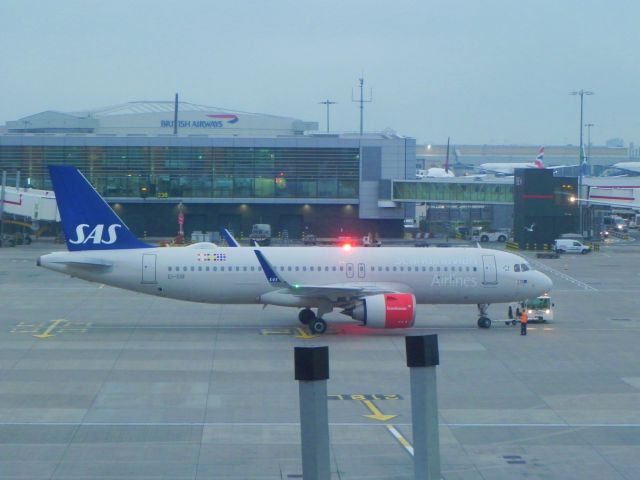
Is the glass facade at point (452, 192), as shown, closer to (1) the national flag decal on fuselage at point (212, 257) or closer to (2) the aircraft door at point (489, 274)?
(2) the aircraft door at point (489, 274)

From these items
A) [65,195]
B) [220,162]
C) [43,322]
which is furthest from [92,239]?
[220,162]

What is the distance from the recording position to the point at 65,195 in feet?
114

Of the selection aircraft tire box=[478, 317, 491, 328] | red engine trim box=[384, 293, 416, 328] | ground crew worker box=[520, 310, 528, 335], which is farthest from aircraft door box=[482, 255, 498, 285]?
red engine trim box=[384, 293, 416, 328]

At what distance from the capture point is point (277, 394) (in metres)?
24.3

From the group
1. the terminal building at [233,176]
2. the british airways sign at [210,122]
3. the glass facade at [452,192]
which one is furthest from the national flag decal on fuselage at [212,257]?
the british airways sign at [210,122]

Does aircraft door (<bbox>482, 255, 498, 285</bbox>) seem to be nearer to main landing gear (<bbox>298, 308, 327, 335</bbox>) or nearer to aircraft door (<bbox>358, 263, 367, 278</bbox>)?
aircraft door (<bbox>358, 263, 367, 278</bbox>)

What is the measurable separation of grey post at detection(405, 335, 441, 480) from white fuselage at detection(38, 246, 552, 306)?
25505 mm

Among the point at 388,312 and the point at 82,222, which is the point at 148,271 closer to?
the point at 82,222

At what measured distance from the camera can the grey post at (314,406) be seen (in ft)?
27.5

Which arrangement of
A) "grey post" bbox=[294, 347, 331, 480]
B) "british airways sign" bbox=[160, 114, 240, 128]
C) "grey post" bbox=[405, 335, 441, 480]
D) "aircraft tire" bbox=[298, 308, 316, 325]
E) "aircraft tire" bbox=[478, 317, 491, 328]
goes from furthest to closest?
"british airways sign" bbox=[160, 114, 240, 128] < "aircraft tire" bbox=[478, 317, 491, 328] < "aircraft tire" bbox=[298, 308, 316, 325] < "grey post" bbox=[405, 335, 441, 480] < "grey post" bbox=[294, 347, 331, 480]

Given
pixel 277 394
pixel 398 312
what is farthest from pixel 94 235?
pixel 277 394

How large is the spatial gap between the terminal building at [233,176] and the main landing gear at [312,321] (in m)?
51.2

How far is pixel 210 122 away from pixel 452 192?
35679mm

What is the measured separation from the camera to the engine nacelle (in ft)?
105
